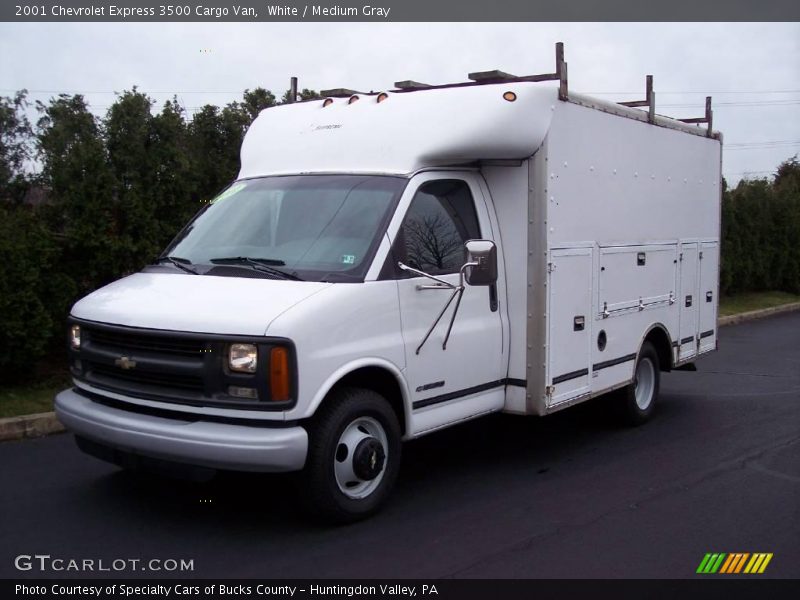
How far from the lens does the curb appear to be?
7.16m

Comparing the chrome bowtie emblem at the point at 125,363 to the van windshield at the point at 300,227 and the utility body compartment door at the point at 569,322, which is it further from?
the utility body compartment door at the point at 569,322

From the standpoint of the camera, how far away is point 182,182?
9.42 m

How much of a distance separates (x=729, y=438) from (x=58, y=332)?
21.7ft

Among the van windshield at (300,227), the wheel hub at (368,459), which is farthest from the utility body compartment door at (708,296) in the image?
the wheel hub at (368,459)

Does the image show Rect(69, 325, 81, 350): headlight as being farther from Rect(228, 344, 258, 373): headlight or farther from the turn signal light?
the turn signal light

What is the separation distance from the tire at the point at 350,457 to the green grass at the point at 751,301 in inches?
557

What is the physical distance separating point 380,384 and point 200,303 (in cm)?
130

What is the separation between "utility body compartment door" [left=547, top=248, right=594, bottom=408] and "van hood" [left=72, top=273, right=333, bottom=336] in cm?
215

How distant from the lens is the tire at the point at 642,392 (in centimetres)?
795

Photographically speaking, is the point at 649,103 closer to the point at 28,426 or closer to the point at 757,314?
the point at 28,426

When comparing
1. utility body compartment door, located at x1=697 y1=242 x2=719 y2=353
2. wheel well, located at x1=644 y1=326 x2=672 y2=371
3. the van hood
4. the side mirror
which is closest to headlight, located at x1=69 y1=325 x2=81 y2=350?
the van hood

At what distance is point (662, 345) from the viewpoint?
8492mm
